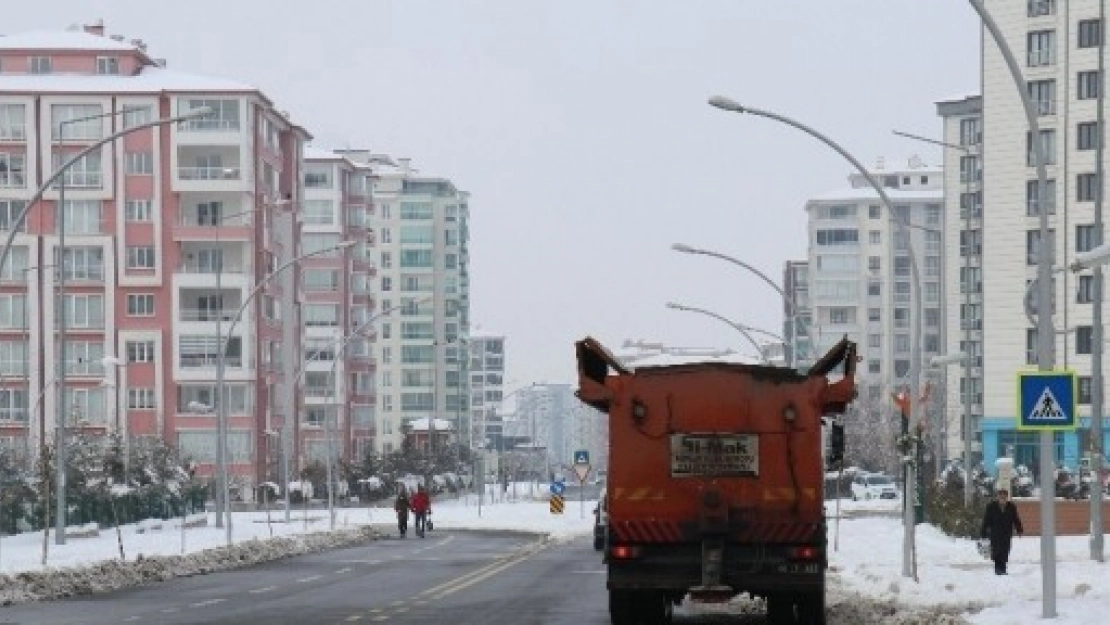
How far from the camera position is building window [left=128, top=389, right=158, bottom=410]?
117938mm

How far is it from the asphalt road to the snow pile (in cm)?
66

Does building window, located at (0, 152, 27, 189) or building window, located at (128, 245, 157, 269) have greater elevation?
building window, located at (0, 152, 27, 189)

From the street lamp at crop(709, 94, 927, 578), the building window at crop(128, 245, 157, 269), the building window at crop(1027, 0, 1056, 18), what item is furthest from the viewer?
the building window at crop(128, 245, 157, 269)

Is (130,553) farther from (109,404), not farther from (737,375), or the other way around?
(109,404)

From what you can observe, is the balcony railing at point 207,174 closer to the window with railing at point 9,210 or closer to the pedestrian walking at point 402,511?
the window with railing at point 9,210

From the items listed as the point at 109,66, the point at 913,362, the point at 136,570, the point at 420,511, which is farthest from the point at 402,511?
the point at 109,66

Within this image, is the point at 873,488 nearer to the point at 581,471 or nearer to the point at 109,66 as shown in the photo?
the point at 581,471

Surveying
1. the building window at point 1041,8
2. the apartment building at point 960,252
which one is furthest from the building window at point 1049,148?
the apartment building at point 960,252

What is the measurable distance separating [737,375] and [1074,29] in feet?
284

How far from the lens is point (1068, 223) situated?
106000mm

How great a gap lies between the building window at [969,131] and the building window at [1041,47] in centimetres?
4652

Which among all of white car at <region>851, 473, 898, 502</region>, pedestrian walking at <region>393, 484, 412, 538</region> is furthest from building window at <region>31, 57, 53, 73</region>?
pedestrian walking at <region>393, 484, 412, 538</region>

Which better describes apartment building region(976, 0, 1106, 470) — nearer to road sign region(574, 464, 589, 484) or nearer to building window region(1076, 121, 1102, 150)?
building window region(1076, 121, 1102, 150)

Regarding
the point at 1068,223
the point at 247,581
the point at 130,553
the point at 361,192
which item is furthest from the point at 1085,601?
the point at 361,192
